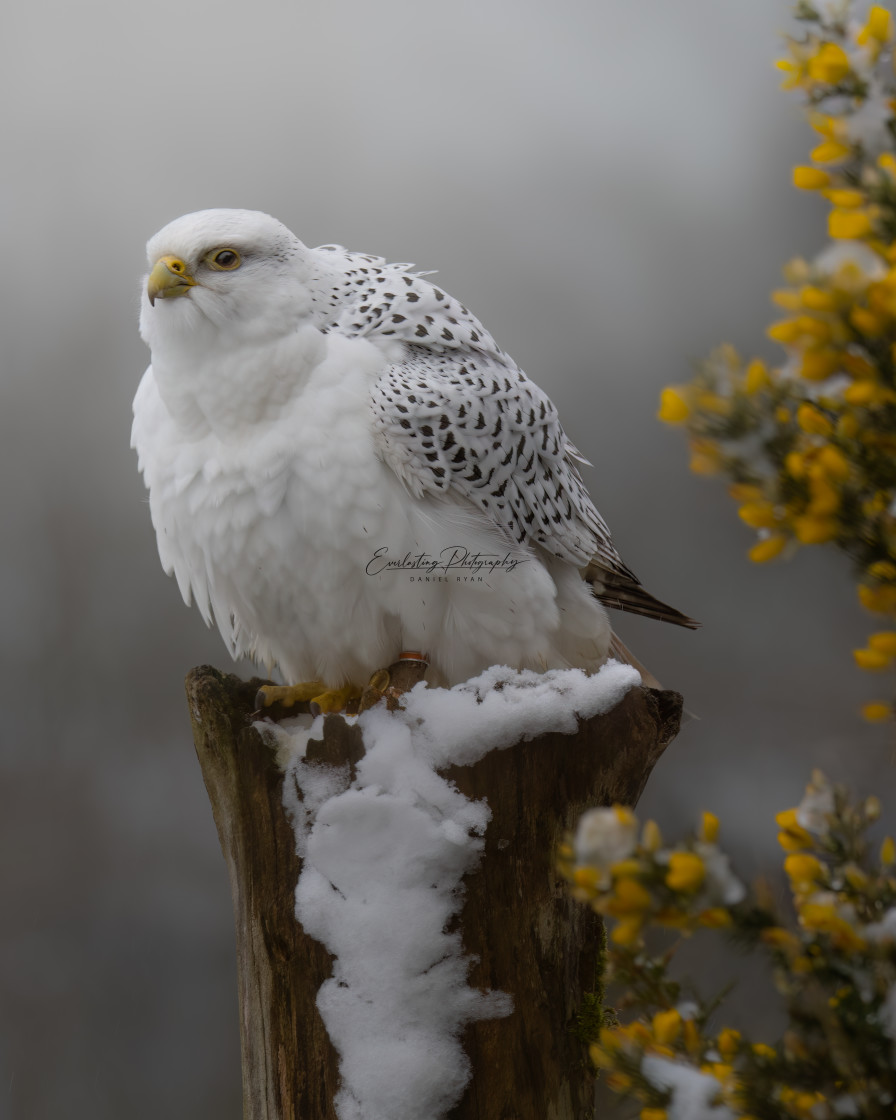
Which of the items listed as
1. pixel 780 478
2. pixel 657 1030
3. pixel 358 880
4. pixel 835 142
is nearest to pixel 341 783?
pixel 358 880

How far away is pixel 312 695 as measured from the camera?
5.34 ft

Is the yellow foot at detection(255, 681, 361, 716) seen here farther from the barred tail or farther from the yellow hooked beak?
the yellow hooked beak

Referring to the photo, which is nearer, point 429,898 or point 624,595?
point 429,898

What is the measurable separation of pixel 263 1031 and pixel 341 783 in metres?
0.34

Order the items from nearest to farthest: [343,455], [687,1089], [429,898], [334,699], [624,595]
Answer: [687,1089]
[429,898]
[343,455]
[334,699]
[624,595]

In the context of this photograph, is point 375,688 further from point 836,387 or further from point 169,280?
point 836,387

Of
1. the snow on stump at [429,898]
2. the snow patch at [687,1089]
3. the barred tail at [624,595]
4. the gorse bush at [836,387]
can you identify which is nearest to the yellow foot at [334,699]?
the snow on stump at [429,898]

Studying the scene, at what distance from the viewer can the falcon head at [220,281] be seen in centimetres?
139

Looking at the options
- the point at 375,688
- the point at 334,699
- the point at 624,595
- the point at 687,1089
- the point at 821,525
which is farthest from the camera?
the point at 624,595

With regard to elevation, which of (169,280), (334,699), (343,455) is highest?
(169,280)

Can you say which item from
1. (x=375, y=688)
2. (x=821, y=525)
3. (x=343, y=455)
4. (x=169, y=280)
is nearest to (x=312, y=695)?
(x=375, y=688)

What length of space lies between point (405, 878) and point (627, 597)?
2.37ft

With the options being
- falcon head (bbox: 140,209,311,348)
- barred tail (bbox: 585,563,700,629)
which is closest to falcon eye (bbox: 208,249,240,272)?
falcon head (bbox: 140,209,311,348)

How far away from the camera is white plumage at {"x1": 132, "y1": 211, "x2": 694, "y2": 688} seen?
1.38m
